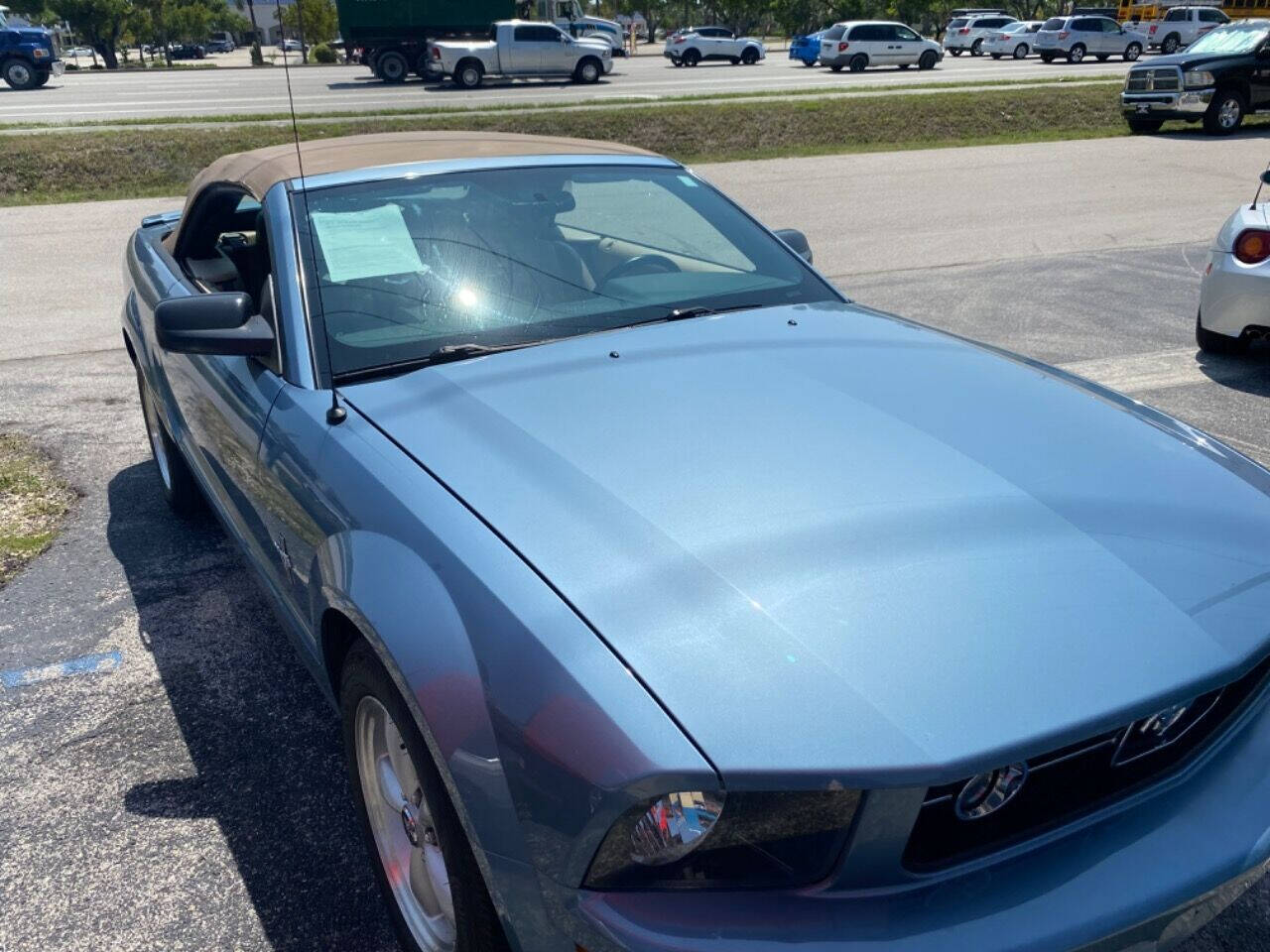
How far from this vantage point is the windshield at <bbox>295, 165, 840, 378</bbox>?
9.43 feet

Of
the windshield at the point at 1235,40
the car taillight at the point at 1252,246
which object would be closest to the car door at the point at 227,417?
the car taillight at the point at 1252,246

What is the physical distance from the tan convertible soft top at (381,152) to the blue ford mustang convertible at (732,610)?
33 cm

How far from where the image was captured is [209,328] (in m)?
2.81

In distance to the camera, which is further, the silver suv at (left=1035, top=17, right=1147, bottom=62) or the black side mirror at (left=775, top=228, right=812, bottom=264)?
the silver suv at (left=1035, top=17, right=1147, bottom=62)

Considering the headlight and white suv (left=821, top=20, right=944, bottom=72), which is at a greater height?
white suv (left=821, top=20, right=944, bottom=72)

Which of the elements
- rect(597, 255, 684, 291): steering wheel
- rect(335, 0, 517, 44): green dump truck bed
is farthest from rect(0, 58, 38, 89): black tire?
rect(597, 255, 684, 291): steering wheel

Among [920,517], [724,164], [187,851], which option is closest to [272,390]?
[187,851]

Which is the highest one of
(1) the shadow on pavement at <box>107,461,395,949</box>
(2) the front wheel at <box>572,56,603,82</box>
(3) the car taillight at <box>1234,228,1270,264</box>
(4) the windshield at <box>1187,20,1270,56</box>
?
(4) the windshield at <box>1187,20,1270,56</box>

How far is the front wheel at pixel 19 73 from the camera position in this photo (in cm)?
2981

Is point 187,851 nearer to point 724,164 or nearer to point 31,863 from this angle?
point 31,863

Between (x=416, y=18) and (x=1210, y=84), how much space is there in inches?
877

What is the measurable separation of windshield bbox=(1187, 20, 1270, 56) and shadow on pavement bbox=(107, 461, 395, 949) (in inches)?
761

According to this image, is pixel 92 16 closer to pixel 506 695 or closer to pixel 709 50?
pixel 709 50

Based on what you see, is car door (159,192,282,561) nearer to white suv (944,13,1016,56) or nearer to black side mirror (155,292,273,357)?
black side mirror (155,292,273,357)
